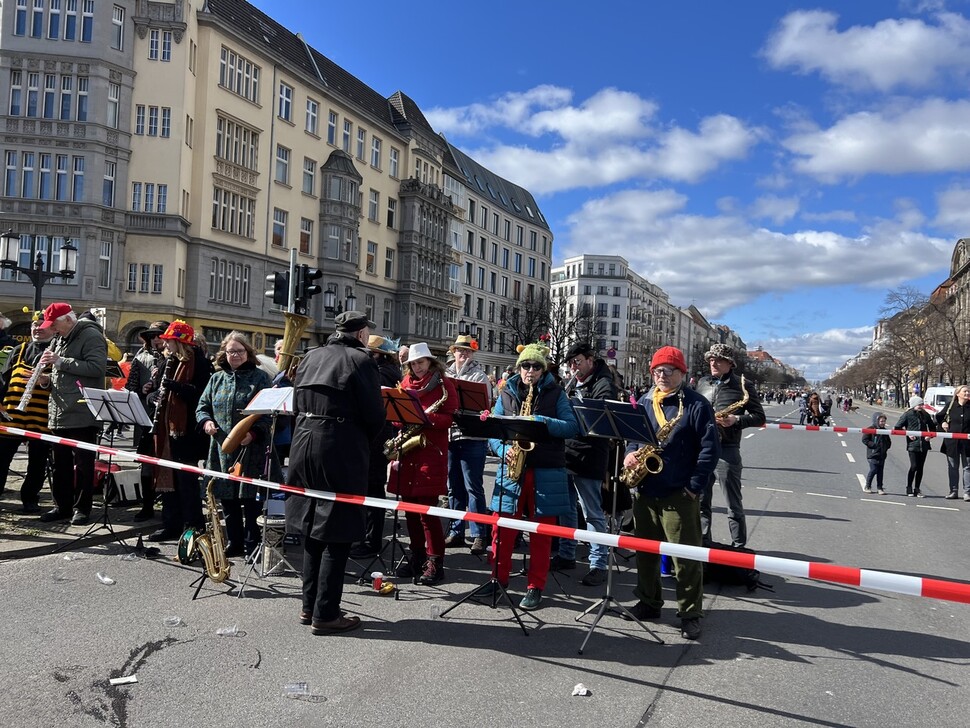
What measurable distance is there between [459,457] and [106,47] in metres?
29.2

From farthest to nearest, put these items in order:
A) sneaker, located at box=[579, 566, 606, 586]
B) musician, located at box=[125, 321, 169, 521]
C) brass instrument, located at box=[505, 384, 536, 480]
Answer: musician, located at box=[125, 321, 169, 521] → sneaker, located at box=[579, 566, 606, 586] → brass instrument, located at box=[505, 384, 536, 480]

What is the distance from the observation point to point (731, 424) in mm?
7059

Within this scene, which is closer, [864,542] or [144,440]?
[144,440]

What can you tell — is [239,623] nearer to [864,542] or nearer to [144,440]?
[144,440]

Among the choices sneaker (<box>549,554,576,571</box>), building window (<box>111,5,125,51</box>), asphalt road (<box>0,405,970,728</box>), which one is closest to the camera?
asphalt road (<box>0,405,970,728</box>)

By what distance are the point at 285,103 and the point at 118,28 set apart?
29.4 feet

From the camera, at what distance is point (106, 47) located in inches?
1167

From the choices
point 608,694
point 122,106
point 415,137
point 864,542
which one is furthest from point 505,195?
point 608,694

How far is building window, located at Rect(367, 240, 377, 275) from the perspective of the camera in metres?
46.4

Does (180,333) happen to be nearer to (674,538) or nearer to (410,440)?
(410,440)

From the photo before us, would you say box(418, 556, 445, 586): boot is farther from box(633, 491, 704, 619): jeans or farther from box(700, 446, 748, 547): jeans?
box(700, 446, 748, 547): jeans

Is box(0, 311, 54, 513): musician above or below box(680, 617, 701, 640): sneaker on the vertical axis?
above

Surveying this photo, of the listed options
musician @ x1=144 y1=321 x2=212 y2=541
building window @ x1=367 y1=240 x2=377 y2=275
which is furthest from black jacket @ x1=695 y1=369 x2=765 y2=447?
building window @ x1=367 y1=240 x2=377 y2=275

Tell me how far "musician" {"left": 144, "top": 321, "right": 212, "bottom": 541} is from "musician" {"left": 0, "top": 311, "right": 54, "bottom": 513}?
4.92ft
